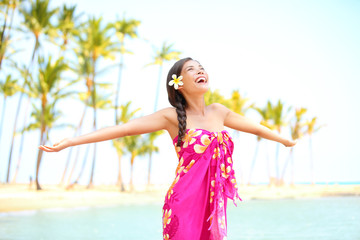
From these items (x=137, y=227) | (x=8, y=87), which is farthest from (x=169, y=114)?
(x=8, y=87)

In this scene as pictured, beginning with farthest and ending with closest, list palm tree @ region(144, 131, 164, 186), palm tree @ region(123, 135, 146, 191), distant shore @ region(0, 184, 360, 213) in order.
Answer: palm tree @ region(144, 131, 164, 186), palm tree @ region(123, 135, 146, 191), distant shore @ region(0, 184, 360, 213)

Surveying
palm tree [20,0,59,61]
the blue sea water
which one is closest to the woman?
the blue sea water

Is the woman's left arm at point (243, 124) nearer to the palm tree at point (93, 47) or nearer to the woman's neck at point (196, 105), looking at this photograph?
the woman's neck at point (196, 105)

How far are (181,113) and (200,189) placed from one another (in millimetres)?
389

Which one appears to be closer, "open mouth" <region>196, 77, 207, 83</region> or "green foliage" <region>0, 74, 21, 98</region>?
"open mouth" <region>196, 77, 207, 83</region>

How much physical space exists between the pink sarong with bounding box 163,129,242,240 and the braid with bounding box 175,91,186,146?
3 cm

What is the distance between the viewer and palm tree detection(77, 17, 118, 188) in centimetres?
2000

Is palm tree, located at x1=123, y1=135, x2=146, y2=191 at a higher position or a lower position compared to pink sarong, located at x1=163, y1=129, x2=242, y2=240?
higher

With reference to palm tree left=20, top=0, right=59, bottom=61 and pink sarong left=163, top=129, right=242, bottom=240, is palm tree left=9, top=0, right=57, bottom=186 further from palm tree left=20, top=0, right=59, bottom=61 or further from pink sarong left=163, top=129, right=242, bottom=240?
pink sarong left=163, top=129, right=242, bottom=240

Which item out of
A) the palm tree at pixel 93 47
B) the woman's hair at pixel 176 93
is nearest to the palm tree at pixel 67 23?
the palm tree at pixel 93 47

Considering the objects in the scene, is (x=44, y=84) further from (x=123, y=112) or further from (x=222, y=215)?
(x=222, y=215)


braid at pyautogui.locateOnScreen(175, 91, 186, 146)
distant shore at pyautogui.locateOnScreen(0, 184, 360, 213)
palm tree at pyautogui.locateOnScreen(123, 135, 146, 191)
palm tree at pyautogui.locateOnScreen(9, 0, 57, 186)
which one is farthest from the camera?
palm tree at pyautogui.locateOnScreen(123, 135, 146, 191)

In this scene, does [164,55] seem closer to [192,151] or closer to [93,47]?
[93,47]

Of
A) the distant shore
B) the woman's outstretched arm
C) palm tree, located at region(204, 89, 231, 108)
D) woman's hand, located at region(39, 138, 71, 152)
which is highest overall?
palm tree, located at region(204, 89, 231, 108)
